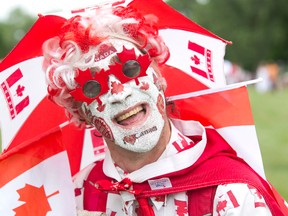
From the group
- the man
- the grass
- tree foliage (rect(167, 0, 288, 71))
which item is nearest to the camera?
the man

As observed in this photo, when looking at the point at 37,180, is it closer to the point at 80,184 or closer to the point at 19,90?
the point at 80,184

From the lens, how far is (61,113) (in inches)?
154

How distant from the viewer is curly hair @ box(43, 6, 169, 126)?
3.34 metres

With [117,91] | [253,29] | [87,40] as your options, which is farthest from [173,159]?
[253,29]

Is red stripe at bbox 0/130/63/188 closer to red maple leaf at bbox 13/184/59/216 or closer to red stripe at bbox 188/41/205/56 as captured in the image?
red maple leaf at bbox 13/184/59/216

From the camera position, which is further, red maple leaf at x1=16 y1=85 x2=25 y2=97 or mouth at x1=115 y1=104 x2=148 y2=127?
red maple leaf at x1=16 y1=85 x2=25 y2=97

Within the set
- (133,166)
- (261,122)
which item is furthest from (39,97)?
(261,122)

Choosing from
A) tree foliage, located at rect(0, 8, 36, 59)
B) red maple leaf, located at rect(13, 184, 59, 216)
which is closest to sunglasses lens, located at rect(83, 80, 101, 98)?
red maple leaf, located at rect(13, 184, 59, 216)

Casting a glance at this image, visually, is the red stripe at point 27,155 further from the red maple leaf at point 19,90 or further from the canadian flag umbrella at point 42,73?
the red maple leaf at point 19,90

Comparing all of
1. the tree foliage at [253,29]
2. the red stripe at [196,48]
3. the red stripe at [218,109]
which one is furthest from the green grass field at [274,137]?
the tree foliage at [253,29]

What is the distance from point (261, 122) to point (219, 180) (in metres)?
11.9

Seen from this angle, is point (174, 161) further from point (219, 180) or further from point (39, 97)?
point (39, 97)

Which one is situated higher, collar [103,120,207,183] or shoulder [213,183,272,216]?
collar [103,120,207,183]

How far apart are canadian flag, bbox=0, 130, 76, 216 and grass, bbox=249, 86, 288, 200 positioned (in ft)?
13.8
